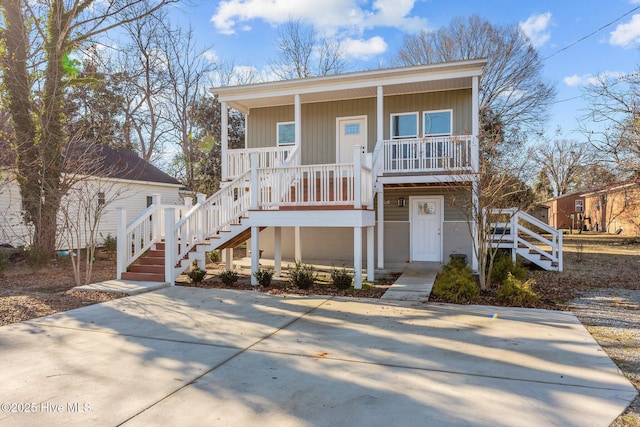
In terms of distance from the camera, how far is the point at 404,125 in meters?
11.4

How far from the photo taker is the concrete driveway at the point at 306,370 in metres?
2.80

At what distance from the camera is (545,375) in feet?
11.4

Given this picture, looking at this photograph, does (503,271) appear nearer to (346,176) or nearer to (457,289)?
(457,289)

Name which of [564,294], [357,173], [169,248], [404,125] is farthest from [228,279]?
[404,125]

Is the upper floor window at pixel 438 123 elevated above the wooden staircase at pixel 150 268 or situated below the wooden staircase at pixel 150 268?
above

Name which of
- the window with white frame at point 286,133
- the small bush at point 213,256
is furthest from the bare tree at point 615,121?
the small bush at point 213,256

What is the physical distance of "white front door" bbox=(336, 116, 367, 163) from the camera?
38.5 ft

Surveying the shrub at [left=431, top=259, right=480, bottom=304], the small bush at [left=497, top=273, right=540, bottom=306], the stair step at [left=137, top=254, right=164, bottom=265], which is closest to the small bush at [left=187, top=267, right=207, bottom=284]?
the stair step at [left=137, top=254, right=164, bottom=265]

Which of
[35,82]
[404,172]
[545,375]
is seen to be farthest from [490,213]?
[35,82]

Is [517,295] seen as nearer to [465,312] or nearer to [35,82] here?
[465,312]

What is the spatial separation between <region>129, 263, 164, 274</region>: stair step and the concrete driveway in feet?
7.85

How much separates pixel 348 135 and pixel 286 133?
2.06m

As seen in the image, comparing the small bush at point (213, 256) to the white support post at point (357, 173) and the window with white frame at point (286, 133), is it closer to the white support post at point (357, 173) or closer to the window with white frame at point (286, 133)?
the window with white frame at point (286, 133)

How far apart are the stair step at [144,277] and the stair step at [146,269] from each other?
0.47ft
